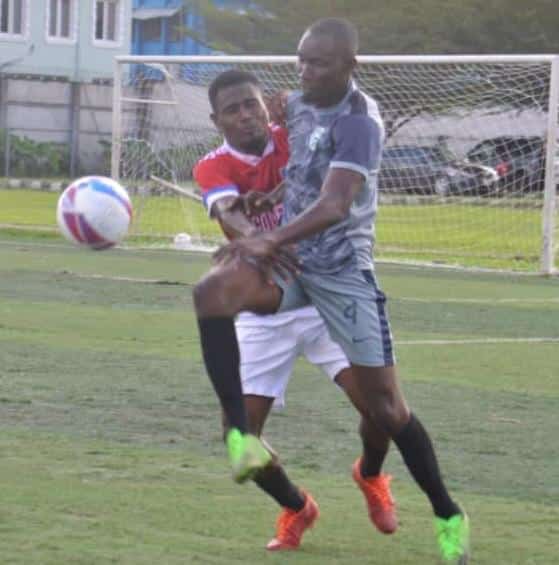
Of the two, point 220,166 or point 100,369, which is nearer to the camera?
point 220,166

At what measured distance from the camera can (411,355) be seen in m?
12.9

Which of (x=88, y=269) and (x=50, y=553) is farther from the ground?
(x=50, y=553)

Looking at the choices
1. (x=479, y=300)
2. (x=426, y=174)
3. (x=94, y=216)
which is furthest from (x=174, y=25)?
(x=94, y=216)

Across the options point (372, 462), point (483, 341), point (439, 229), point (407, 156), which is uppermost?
point (372, 462)

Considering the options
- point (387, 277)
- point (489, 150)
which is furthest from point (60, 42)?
point (387, 277)

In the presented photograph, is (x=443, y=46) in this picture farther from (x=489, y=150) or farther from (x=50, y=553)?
(x=50, y=553)

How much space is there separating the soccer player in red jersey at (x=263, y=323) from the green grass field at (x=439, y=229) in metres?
16.6

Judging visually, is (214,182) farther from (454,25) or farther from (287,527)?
(454,25)

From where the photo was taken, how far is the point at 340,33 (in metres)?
6.34

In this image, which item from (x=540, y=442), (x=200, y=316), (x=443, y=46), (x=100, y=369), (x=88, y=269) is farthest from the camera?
(x=443, y=46)

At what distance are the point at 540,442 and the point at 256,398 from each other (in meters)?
2.78

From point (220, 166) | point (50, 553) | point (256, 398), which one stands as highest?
point (220, 166)

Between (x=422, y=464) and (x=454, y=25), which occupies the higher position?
(x=454, y=25)

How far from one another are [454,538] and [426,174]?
61.2 feet
